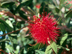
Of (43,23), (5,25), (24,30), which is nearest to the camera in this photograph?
(5,25)

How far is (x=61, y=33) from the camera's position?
119 cm

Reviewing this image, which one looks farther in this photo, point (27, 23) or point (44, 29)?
point (27, 23)

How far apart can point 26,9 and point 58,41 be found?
46 centimetres

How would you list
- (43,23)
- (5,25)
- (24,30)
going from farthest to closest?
(24,30) → (43,23) → (5,25)

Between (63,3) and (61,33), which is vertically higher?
(63,3)


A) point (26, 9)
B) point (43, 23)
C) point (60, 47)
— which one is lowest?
point (60, 47)

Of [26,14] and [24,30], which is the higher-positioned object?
[26,14]

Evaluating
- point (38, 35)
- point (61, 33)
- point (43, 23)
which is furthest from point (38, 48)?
point (61, 33)

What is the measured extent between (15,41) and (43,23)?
42cm

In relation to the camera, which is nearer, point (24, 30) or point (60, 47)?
point (60, 47)

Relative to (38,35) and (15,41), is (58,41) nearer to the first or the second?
(38,35)

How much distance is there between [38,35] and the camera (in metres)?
1.03

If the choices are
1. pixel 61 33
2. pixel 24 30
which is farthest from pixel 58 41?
pixel 24 30

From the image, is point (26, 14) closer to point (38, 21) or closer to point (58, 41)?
point (38, 21)
